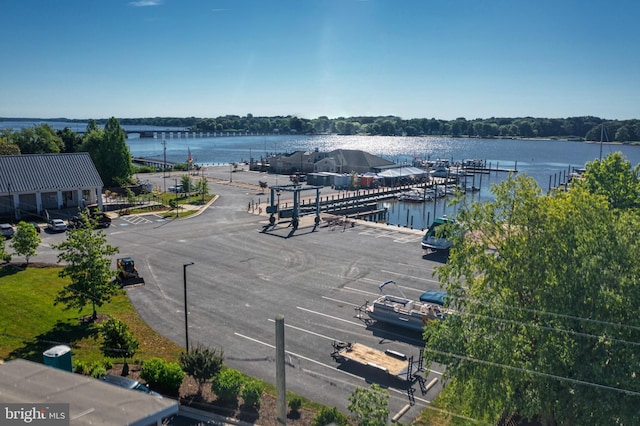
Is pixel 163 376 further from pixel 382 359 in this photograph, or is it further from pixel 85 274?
pixel 85 274

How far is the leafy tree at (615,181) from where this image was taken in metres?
35.8

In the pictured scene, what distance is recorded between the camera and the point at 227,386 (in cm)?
1786

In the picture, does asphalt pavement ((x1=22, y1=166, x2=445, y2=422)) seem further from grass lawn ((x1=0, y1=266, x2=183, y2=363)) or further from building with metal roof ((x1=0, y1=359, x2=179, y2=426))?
building with metal roof ((x1=0, y1=359, x2=179, y2=426))

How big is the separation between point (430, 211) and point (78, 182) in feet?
165

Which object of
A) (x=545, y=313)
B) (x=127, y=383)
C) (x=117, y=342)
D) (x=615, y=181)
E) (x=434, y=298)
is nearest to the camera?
(x=545, y=313)

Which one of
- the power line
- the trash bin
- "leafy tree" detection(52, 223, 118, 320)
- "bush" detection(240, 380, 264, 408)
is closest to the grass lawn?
"leafy tree" detection(52, 223, 118, 320)

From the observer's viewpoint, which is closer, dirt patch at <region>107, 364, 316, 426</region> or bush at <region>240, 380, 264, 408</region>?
dirt patch at <region>107, 364, 316, 426</region>

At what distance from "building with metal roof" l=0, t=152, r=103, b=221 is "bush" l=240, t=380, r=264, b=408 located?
43113 mm

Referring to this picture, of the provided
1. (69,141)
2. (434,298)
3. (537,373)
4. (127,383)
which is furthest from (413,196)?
(69,141)

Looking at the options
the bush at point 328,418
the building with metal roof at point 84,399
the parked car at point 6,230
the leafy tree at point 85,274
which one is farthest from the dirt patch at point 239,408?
the parked car at point 6,230

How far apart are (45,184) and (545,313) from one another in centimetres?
5378

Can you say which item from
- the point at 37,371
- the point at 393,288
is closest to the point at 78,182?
the point at 393,288

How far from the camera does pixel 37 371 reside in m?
11.4

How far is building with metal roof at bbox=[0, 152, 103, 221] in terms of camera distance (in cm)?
5062
